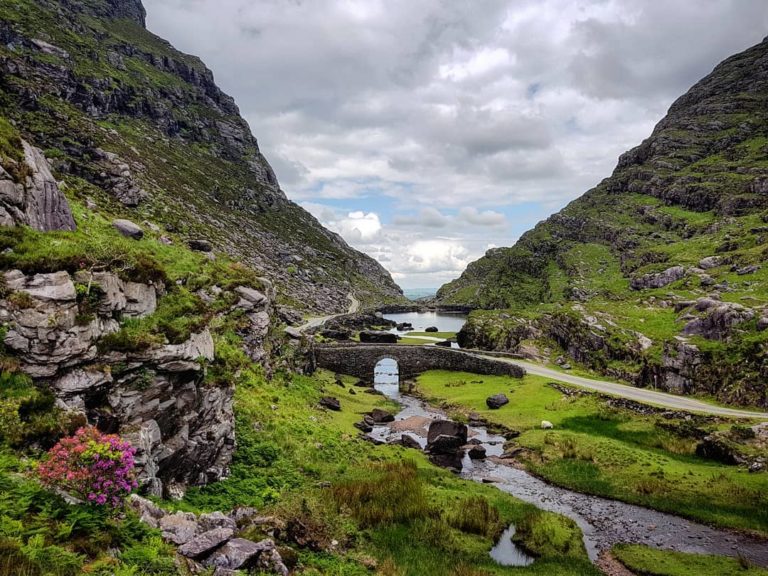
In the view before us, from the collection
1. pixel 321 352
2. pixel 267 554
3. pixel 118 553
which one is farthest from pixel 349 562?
pixel 321 352

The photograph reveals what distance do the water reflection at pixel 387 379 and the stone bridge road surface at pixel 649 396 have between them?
963 inches

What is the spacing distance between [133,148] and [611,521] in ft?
477

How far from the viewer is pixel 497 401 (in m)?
58.8

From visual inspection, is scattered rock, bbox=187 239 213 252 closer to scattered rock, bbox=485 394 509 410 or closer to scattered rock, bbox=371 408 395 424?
scattered rock, bbox=371 408 395 424

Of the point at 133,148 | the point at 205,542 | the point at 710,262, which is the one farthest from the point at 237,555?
the point at 133,148

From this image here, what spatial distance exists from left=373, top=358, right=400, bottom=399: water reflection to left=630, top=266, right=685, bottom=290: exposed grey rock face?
60658mm

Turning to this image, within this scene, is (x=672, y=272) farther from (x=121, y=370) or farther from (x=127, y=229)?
(x=121, y=370)

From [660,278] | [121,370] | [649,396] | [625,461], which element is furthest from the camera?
[660,278]

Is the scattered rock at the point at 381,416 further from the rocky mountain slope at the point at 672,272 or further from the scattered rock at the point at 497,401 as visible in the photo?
the rocky mountain slope at the point at 672,272

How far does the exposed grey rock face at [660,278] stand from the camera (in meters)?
92.2

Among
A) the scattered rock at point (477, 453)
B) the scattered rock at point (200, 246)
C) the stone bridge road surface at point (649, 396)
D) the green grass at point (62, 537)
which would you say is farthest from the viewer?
the scattered rock at point (200, 246)

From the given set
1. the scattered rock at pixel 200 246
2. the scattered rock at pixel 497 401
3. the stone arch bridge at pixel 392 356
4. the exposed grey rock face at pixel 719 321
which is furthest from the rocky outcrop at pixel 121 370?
the exposed grey rock face at pixel 719 321

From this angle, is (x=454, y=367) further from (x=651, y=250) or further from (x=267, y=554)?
(x=651, y=250)

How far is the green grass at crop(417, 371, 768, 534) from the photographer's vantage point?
3056 centimetres
